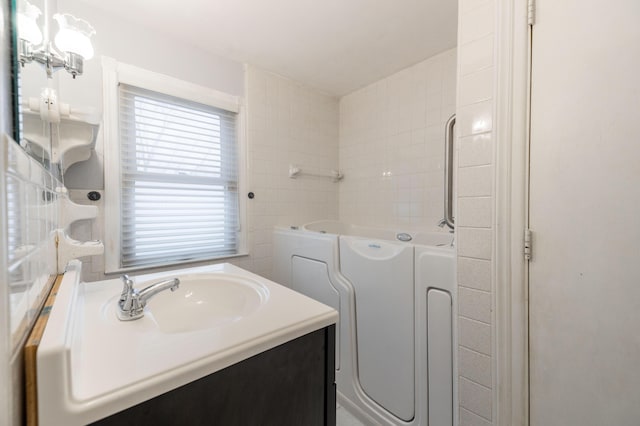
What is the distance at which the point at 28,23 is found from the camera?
1.89 feet

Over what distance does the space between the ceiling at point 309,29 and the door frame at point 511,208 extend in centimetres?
83

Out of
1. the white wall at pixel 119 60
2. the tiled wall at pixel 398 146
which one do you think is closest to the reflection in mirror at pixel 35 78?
the white wall at pixel 119 60

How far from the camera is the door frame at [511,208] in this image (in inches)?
35.6

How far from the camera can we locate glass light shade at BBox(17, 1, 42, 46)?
1.66 feet

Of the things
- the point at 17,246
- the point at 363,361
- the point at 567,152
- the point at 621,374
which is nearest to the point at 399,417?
the point at 363,361

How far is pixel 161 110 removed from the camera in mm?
1773

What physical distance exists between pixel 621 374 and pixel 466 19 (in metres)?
1.30

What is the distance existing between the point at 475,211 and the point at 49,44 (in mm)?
1583

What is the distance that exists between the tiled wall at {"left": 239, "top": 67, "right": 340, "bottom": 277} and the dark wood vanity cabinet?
4.88 ft

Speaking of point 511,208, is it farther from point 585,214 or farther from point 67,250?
point 67,250

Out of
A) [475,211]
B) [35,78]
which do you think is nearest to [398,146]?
[475,211]

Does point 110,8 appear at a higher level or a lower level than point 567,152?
higher

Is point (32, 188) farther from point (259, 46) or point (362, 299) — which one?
point (259, 46)

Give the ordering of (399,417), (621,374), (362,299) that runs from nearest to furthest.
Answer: (621,374), (399,417), (362,299)
